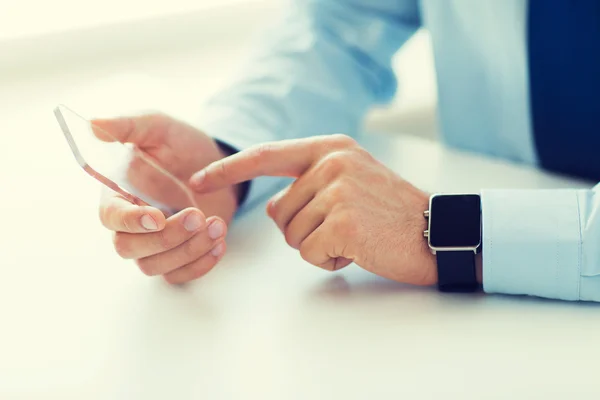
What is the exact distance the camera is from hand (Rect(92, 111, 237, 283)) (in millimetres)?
713

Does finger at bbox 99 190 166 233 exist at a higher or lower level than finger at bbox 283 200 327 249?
higher

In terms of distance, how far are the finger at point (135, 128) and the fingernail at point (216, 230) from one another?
15 cm

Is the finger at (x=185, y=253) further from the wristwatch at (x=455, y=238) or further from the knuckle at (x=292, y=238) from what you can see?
the wristwatch at (x=455, y=238)

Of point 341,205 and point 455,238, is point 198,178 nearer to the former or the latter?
point 341,205


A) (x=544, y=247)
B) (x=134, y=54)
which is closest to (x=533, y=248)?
(x=544, y=247)

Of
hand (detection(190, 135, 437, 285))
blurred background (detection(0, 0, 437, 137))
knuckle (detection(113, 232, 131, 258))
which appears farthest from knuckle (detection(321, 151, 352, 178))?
blurred background (detection(0, 0, 437, 137))

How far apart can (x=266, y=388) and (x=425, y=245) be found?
0.71 ft

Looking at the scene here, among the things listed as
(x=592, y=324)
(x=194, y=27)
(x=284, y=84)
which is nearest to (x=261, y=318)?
(x=592, y=324)

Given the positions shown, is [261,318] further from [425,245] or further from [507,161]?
[507,161]

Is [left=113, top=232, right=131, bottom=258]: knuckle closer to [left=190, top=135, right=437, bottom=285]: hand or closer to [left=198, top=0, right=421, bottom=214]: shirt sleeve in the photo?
[left=190, top=135, right=437, bottom=285]: hand

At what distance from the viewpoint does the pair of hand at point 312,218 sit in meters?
0.72

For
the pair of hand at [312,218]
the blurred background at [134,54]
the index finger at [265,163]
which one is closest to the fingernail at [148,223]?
the pair of hand at [312,218]

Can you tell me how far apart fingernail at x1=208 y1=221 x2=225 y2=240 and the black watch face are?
209 mm

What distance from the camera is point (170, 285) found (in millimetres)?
788
